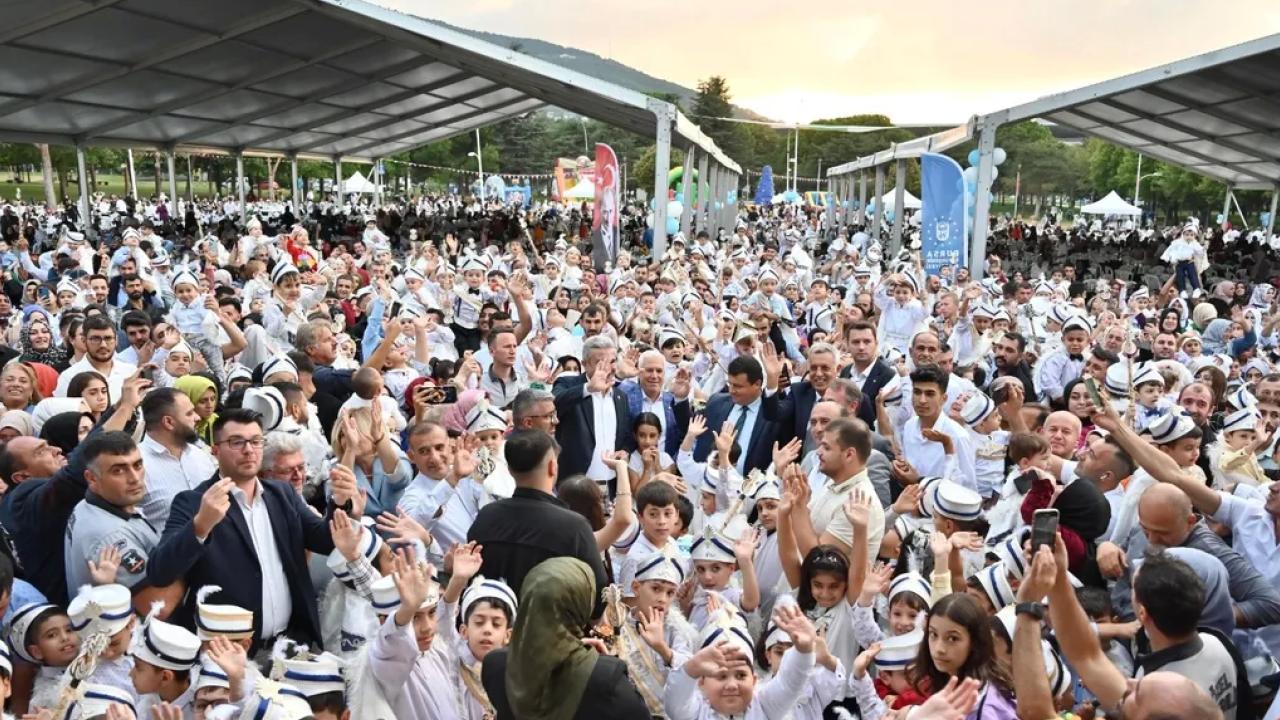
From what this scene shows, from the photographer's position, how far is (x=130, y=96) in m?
20.7

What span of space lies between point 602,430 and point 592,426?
68 mm

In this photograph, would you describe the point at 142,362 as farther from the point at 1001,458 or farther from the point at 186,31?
the point at 186,31

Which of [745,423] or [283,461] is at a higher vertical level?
[283,461]

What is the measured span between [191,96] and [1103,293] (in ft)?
61.2

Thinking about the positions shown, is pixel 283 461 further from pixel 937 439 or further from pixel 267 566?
pixel 937 439

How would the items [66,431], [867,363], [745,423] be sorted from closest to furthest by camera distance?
[66,431] < [745,423] < [867,363]

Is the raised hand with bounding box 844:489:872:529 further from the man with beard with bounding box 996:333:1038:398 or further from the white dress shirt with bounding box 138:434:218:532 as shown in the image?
the man with beard with bounding box 996:333:1038:398

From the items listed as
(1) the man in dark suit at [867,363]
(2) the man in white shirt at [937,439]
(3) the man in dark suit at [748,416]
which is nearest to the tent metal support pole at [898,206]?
(1) the man in dark suit at [867,363]

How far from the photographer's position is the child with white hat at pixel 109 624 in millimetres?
3354

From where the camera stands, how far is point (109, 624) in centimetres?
337

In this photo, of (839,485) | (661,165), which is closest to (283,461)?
(839,485)

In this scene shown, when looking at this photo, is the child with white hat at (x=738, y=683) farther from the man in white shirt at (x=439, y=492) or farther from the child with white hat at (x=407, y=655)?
the man in white shirt at (x=439, y=492)

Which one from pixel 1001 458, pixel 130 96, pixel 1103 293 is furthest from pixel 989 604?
pixel 130 96

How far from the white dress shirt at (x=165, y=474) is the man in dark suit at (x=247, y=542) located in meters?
0.67
